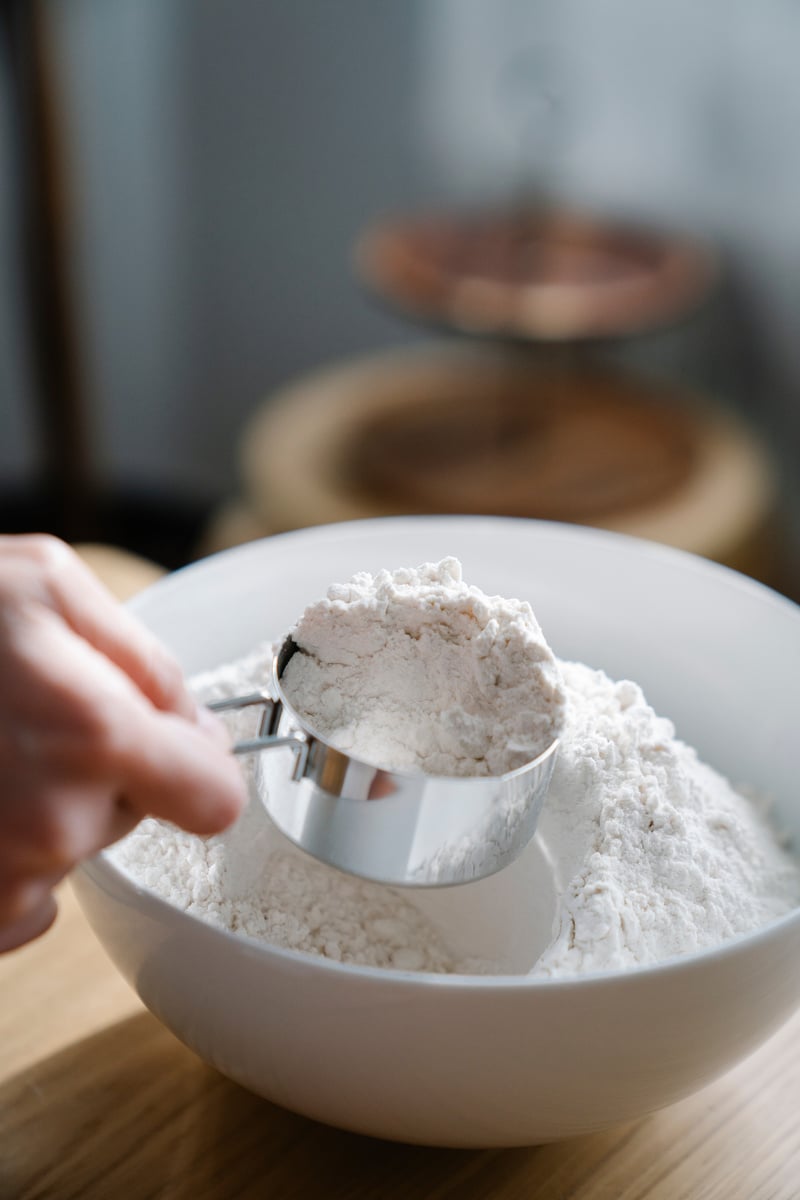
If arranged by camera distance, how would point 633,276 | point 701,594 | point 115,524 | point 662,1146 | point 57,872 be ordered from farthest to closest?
point 115,524
point 633,276
point 701,594
point 662,1146
point 57,872

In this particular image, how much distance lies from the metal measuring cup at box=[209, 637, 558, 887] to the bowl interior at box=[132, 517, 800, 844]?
0.57 feet

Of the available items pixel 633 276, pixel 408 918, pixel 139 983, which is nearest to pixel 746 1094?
pixel 408 918

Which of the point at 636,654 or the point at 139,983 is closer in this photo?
the point at 139,983

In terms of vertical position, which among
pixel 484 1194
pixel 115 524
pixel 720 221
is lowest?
pixel 115 524

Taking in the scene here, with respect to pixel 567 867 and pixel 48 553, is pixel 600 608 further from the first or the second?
pixel 48 553

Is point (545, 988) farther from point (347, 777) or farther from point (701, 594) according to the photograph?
point (701, 594)

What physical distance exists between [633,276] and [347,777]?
128 centimetres

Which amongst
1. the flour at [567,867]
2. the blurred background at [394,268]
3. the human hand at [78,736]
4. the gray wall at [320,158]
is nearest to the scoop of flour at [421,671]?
the flour at [567,867]

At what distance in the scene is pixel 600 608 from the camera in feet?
2.34

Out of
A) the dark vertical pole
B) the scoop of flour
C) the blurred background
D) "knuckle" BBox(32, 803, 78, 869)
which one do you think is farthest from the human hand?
the dark vertical pole

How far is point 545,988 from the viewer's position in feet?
1.32

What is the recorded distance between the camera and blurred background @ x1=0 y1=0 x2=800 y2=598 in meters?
1.57

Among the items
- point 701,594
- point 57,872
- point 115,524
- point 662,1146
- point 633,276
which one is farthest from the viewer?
point 115,524

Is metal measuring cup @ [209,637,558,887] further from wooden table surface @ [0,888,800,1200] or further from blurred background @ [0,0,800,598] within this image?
blurred background @ [0,0,800,598]
